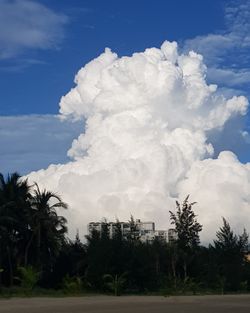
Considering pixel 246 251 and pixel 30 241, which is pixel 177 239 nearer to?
pixel 246 251

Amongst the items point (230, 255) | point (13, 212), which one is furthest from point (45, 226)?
point (230, 255)

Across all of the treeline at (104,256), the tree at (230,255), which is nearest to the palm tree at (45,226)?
the treeline at (104,256)

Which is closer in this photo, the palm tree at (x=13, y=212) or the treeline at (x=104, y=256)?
the treeline at (x=104, y=256)

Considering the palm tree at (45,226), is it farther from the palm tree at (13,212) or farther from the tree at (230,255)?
the tree at (230,255)

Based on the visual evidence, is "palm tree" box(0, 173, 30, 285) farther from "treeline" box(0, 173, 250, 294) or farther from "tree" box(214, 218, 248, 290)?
"tree" box(214, 218, 248, 290)

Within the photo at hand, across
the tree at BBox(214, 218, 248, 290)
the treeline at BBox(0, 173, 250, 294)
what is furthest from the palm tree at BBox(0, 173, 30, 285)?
the tree at BBox(214, 218, 248, 290)

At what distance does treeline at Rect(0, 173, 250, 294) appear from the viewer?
1957 inches

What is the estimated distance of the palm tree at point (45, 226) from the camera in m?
58.4

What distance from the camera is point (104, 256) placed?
49875 millimetres

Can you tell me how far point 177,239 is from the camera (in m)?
68.4

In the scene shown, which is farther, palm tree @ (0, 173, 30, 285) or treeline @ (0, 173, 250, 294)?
palm tree @ (0, 173, 30, 285)

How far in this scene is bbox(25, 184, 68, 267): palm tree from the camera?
58375 mm

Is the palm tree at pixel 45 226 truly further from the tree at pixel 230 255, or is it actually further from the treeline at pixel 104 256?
the tree at pixel 230 255

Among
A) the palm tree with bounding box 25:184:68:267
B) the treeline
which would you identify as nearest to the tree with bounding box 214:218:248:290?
the treeline
